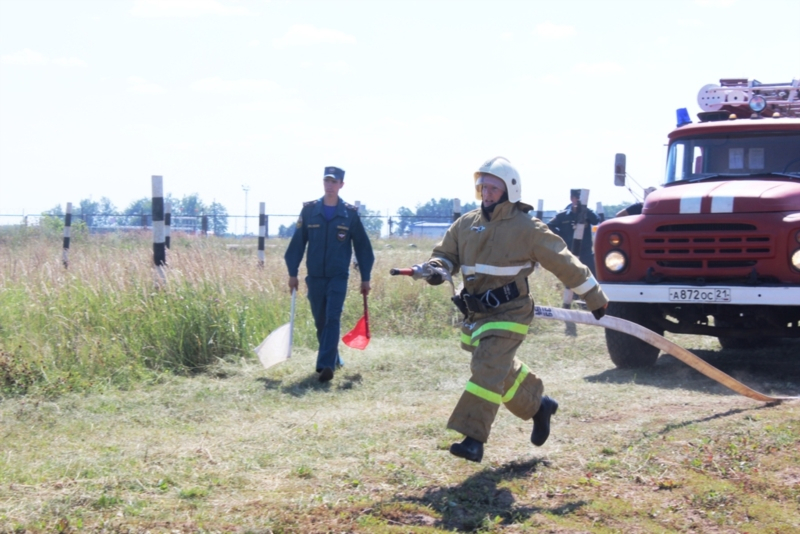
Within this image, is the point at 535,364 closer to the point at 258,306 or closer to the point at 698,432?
the point at 258,306

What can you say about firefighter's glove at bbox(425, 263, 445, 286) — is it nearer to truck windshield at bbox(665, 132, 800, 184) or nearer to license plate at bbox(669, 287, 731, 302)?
license plate at bbox(669, 287, 731, 302)

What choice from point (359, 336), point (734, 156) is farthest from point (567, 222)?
point (359, 336)

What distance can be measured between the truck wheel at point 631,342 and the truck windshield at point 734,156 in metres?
1.42

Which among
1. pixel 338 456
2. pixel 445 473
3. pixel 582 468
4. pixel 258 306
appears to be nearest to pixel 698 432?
pixel 582 468

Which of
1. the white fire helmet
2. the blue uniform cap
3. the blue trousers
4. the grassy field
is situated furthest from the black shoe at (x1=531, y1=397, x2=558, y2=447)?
the blue uniform cap

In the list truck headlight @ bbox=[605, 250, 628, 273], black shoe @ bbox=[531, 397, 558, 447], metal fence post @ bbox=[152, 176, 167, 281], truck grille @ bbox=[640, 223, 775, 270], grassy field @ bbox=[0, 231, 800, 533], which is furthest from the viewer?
metal fence post @ bbox=[152, 176, 167, 281]

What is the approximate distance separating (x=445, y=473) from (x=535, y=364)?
Result: 4698 mm

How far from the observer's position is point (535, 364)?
9.32 meters

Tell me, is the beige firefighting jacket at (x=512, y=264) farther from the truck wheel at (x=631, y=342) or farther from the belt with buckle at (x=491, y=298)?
the truck wheel at (x=631, y=342)

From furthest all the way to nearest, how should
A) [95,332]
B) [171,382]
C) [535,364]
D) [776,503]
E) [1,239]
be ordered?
1. [1,239]
2. [535,364]
3. [95,332]
4. [171,382]
5. [776,503]

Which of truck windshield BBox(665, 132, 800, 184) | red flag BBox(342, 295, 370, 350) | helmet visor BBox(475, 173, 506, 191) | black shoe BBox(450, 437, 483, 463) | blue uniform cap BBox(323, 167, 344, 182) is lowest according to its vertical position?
black shoe BBox(450, 437, 483, 463)

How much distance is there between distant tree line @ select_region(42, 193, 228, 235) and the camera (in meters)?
36.5

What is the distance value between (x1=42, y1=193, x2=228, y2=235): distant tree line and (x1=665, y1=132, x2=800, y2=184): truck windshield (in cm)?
2578

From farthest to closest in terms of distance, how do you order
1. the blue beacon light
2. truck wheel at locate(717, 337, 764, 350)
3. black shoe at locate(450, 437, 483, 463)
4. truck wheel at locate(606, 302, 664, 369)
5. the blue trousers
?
truck wheel at locate(717, 337, 764, 350), the blue beacon light, truck wheel at locate(606, 302, 664, 369), the blue trousers, black shoe at locate(450, 437, 483, 463)
